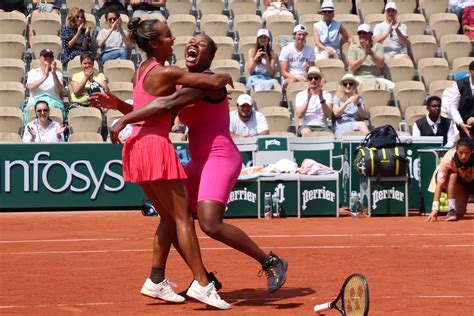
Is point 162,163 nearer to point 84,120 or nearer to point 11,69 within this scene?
point 84,120

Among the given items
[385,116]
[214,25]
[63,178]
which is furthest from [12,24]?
[385,116]

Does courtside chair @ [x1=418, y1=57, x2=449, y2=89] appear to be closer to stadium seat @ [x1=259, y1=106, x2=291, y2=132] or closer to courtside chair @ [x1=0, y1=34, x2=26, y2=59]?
stadium seat @ [x1=259, y1=106, x2=291, y2=132]

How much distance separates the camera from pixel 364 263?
9453 millimetres

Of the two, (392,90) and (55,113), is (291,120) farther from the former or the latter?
(55,113)

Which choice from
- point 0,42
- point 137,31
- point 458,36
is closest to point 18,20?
point 0,42

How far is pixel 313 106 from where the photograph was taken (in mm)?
15609

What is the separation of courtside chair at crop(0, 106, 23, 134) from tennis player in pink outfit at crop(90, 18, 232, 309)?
816 cm

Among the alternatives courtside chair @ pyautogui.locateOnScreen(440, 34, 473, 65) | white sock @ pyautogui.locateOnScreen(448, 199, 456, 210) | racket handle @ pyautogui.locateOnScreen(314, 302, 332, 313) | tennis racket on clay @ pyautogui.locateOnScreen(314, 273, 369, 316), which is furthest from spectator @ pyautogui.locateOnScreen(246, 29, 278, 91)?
tennis racket on clay @ pyautogui.locateOnScreen(314, 273, 369, 316)

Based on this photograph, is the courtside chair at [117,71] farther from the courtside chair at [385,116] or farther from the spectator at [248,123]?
the courtside chair at [385,116]

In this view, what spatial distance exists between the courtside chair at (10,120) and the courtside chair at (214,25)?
12.4 feet

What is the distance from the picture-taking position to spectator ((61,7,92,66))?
16719 mm

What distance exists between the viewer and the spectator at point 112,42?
16906mm

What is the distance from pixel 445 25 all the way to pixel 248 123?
503 cm

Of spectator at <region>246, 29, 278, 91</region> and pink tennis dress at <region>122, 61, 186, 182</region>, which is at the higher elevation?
spectator at <region>246, 29, 278, 91</region>
